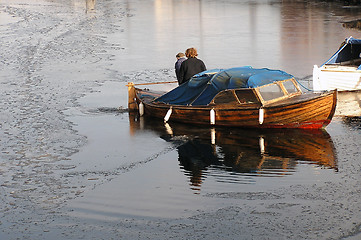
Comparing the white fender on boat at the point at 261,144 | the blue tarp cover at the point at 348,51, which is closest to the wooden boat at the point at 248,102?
the white fender on boat at the point at 261,144

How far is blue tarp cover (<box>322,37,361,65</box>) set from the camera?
1113 inches

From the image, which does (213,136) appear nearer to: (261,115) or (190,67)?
(261,115)

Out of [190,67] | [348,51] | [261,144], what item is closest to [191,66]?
[190,67]

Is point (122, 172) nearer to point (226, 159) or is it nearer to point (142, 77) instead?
point (226, 159)

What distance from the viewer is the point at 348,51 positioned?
28719mm

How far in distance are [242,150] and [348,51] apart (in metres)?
10.9

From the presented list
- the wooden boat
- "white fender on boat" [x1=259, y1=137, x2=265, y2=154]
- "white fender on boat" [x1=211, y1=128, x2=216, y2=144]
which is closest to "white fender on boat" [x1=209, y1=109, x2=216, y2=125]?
the wooden boat

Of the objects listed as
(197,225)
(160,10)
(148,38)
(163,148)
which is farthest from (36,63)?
(160,10)

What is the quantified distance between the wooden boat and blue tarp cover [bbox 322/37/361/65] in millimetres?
6630

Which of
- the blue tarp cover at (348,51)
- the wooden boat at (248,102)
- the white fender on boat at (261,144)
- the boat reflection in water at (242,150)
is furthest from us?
the blue tarp cover at (348,51)

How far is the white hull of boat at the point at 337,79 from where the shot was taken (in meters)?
26.3

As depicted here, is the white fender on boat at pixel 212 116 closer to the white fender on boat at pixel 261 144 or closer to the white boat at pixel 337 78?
the white fender on boat at pixel 261 144

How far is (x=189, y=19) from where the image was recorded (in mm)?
61812

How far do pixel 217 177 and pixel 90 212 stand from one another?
3454 millimetres
